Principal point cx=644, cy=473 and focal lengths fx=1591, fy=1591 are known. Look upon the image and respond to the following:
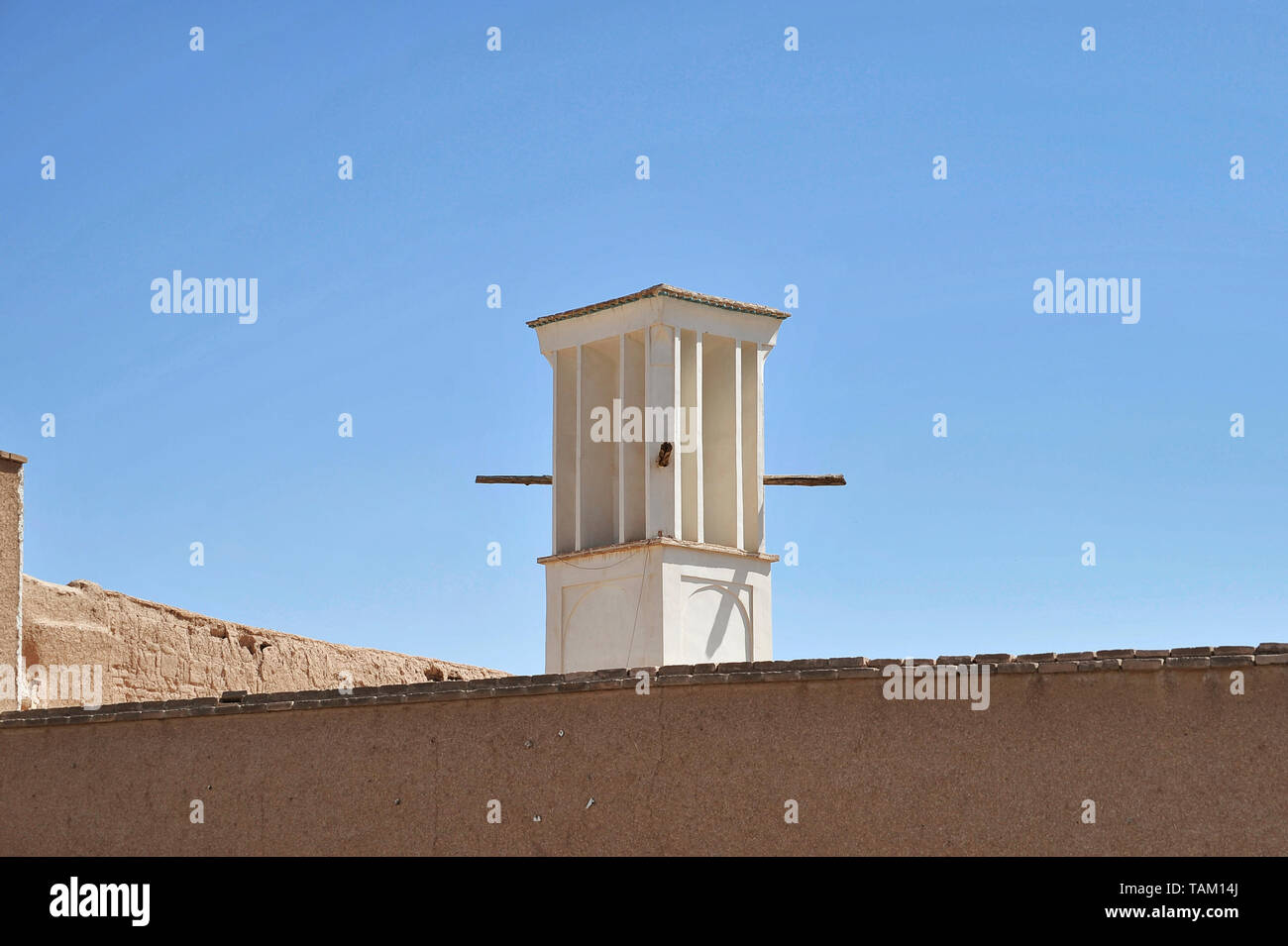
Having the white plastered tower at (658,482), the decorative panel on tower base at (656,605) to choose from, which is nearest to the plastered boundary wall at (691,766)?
the decorative panel on tower base at (656,605)

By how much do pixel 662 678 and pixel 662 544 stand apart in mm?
8611

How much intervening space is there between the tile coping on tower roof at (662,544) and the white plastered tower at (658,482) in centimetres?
2

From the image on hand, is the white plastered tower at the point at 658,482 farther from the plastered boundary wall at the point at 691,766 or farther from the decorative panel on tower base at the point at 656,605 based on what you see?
the plastered boundary wall at the point at 691,766

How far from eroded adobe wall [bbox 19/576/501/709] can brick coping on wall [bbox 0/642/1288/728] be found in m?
2.74

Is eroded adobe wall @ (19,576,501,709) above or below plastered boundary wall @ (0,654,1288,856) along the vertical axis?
above

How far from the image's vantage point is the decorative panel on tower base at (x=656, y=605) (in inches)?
706

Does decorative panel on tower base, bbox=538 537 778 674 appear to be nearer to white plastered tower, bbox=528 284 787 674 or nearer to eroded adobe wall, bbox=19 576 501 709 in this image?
white plastered tower, bbox=528 284 787 674

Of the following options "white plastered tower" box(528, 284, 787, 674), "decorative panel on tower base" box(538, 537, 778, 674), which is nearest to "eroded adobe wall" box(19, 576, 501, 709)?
"decorative panel on tower base" box(538, 537, 778, 674)

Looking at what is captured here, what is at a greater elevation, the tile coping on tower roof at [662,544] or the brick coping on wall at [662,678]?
the tile coping on tower roof at [662,544]

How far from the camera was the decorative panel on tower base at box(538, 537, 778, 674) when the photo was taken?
17.9 metres
